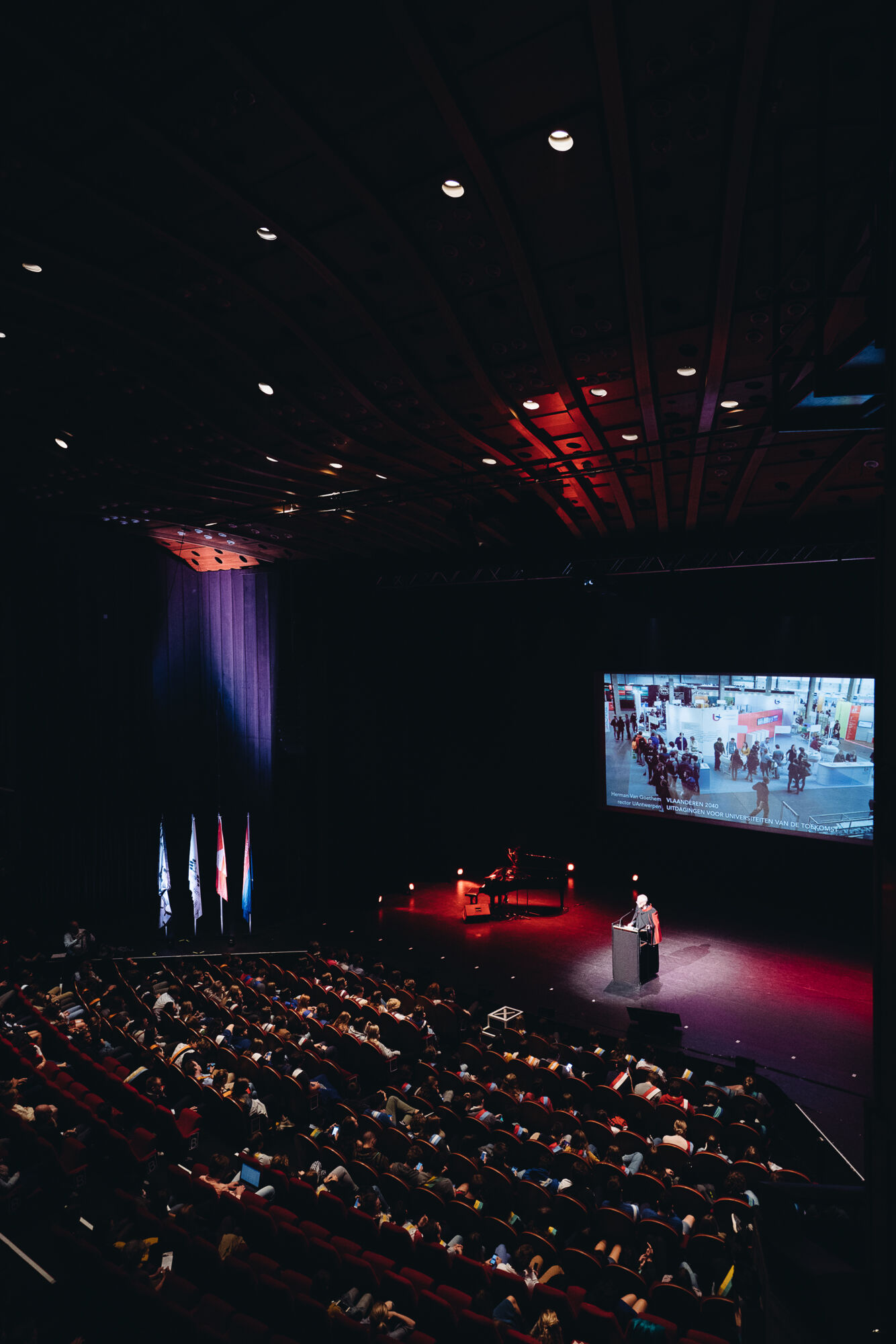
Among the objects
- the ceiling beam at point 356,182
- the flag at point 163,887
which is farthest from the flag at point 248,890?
the ceiling beam at point 356,182

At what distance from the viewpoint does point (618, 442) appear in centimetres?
1043

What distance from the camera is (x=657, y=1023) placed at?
11.4 meters

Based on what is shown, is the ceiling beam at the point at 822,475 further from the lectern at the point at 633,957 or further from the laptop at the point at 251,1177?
the laptop at the point at 251,1177

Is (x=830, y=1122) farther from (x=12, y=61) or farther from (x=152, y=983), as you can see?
(x=12, y=61)

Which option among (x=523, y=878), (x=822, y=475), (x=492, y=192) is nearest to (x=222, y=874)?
(x=523, y=878)

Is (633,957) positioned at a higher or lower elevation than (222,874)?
lower

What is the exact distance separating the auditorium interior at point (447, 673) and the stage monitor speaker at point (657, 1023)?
0.51 m

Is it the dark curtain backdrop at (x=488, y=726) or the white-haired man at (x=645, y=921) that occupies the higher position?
the dark curtain backdrop at (x=488, y=726)

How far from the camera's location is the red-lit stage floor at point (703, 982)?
10789 mm

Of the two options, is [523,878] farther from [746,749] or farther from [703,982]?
[746,749]

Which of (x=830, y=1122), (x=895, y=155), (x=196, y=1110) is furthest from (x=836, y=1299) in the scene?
(x=196, y=1110)

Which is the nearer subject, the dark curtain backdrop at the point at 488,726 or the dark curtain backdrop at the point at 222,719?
the dark curtain backdrop at the point at 488,726

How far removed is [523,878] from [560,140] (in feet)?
55.7

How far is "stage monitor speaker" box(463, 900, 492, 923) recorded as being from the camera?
18.0m
